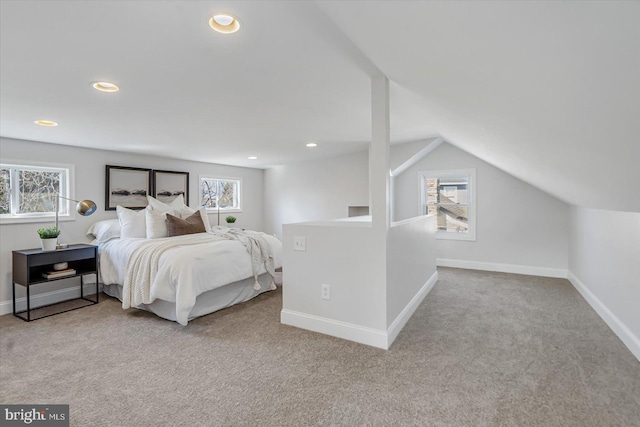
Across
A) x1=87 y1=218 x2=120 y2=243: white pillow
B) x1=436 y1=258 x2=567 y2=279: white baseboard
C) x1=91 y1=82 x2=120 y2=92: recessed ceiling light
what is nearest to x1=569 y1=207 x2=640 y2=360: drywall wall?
x1=436 y1=258 x2=567 y2=279: white baseboard

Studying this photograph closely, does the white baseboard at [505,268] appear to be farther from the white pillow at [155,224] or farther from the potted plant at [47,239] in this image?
the potted plant at [47,239]

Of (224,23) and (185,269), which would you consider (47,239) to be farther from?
(224,23)

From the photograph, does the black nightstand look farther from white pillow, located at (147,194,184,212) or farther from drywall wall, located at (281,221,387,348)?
drywall wall, located at (281,221,387,348)

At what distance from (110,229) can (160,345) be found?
221cm

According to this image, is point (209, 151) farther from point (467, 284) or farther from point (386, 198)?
point (467, 284)

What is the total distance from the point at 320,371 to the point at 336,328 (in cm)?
56

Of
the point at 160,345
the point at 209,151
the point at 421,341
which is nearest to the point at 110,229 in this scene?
the point at 209,151

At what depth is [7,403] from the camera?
180 centimetres

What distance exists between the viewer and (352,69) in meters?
2.17

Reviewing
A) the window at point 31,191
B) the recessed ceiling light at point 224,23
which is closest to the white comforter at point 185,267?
the window at point 31,191

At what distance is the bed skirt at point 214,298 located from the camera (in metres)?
3.07

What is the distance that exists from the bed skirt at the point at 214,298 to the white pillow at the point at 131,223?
0.66 meters

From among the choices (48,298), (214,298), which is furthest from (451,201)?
(48,298)

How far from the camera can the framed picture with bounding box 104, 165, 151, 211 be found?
4293mm
